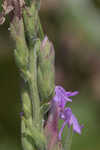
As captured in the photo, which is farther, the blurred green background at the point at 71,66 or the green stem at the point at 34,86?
the blurred green background at the point at 71,66

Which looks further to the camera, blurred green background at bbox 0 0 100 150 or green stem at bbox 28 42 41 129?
blurred green background at bbox 0 0 100 150

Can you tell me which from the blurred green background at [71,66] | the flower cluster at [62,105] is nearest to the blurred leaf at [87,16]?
the blurred green background at [71,66]

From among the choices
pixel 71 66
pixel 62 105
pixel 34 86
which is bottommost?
pixel 71 66

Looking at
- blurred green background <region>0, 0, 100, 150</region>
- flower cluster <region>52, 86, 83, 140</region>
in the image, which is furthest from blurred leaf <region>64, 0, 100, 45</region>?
flower cluster <region>52, 86, 83, 140</region>

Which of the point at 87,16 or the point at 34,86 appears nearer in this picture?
the point at 34,86

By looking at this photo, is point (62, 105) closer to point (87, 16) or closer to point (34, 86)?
point (34, 86)

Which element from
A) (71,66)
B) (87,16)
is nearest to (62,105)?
(87,16)

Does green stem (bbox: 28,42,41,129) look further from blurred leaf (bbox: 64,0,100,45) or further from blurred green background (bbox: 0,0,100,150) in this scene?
blurred leaf (bbox: 64,0,100,45)

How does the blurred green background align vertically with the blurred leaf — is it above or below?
below

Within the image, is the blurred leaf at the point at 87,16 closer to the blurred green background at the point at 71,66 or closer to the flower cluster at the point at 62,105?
the blurred green background at the point at 71,66

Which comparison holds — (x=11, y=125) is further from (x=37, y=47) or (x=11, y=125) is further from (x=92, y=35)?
(x=37, y=47)
